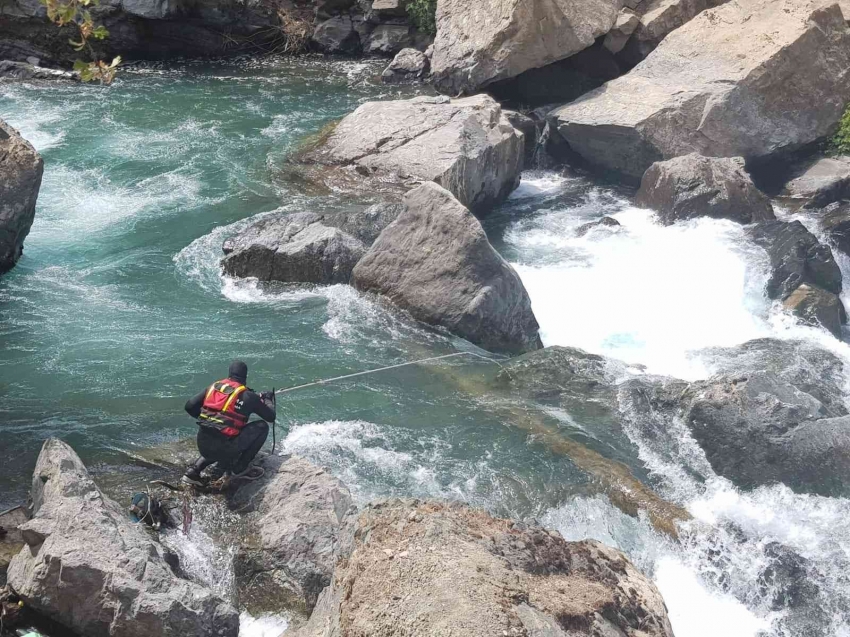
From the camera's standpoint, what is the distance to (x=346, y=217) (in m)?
12.6

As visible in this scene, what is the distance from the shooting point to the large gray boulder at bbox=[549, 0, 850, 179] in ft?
50.1

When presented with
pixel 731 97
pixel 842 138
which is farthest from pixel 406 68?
pixel 842 138

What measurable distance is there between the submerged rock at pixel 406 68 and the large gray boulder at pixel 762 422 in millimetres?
12287

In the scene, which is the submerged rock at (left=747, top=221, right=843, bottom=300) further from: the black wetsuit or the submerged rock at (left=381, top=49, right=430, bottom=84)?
→ the submerged rock at (left=381, top=49, right=430, bottom=84)

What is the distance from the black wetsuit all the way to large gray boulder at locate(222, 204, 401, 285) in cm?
445

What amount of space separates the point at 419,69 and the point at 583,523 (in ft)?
47.4

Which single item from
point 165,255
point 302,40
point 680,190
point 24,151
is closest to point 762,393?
point 680,190

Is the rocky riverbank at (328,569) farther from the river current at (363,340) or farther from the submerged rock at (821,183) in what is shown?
the submerged rock at (821,183)

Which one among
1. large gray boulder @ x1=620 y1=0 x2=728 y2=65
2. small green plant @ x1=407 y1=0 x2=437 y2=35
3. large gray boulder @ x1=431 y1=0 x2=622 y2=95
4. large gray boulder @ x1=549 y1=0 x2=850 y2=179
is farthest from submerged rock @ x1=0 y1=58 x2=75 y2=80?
large gray boulder @ x1=620 y1=0 x2=728 y2=65

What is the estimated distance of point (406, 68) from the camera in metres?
20.5

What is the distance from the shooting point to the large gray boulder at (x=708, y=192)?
14039mm

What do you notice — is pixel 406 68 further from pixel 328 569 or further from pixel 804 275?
pixel 328 569

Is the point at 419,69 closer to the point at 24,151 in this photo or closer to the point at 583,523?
the point at 24,151

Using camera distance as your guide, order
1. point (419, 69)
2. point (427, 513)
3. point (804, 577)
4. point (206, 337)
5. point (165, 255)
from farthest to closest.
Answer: point (419, 69) < point (165, 255) < point (206, 337) < point (804, 577) < point (427, 513)
